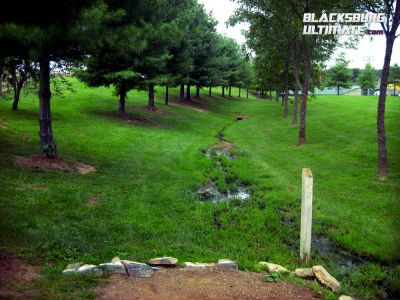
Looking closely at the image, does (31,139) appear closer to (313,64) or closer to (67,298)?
(67,298)

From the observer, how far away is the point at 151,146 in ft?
70.0

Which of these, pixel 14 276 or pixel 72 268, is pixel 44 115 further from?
pixel 14 276

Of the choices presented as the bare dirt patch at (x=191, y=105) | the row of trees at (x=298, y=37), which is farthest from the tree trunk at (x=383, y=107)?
the bare dirt patch at (x=191, y=105)

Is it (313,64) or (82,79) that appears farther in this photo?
(313,64)

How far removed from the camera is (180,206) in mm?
11891

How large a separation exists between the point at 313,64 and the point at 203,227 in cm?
3343

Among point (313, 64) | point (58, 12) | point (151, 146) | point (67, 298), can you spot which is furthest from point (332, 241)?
point (313, 64)

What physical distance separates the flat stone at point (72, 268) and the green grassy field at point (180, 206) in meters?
0.24

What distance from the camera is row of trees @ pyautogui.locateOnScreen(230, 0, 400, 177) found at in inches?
589

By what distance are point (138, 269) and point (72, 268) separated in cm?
111

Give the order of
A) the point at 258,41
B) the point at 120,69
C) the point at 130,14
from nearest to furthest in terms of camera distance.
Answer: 1. the point at 130,14
2. the point at 120,69
3. the point at 258,41

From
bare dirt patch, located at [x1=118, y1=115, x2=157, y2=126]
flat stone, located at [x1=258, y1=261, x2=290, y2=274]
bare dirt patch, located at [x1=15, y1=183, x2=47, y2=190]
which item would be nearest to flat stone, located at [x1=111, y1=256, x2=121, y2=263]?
flat stone, located at [x1=258, y1=261, x2=290, y2=274]

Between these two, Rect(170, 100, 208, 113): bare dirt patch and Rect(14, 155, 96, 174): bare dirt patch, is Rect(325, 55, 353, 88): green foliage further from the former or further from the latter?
Rect(14, 155, 96, 174): bare dirt patch

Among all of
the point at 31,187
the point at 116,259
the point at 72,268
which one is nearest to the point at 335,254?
the point at 116,259
